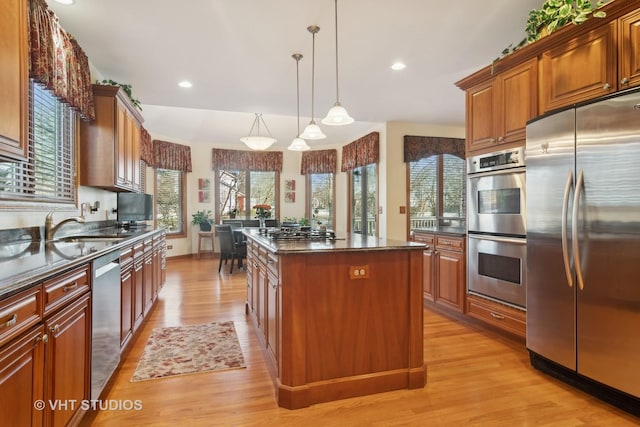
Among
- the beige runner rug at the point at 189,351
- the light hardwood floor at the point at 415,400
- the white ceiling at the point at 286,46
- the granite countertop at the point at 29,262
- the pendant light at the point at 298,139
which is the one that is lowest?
the light hardwood floor at the point at 415,400

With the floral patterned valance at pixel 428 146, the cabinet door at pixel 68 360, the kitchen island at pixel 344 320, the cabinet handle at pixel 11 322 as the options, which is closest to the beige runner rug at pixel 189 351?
the kitchen island at pixel 344 320

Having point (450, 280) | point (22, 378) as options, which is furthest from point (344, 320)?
point (450, 280)

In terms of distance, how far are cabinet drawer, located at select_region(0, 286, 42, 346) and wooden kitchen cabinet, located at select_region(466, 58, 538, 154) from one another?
124 inches

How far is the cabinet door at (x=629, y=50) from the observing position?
1.95 m

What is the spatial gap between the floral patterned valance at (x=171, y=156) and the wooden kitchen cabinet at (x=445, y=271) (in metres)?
5.66

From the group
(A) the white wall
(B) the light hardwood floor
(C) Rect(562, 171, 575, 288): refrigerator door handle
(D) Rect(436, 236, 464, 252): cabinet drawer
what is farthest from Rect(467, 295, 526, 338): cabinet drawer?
(A) the white wall

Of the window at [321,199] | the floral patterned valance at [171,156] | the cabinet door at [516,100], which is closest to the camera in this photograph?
the cabinet door at [516,100]

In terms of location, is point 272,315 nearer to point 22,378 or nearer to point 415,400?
point 415,400

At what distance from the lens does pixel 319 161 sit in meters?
8.26

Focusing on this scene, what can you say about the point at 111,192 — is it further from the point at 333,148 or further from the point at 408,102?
the point at 333,148

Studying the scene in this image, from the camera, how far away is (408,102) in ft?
15.9

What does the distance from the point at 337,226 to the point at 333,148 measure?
188 cm

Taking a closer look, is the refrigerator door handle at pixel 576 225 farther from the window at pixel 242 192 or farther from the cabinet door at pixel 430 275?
the window at pixel 242 192

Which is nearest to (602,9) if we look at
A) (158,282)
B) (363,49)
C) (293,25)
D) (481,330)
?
(363,49)
